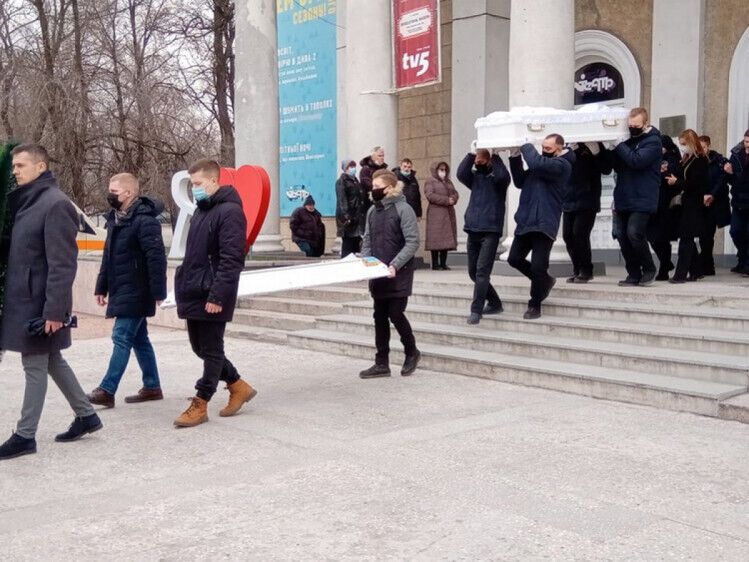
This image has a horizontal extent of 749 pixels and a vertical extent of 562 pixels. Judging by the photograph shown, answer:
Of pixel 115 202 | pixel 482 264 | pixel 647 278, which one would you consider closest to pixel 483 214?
pixel 482 264

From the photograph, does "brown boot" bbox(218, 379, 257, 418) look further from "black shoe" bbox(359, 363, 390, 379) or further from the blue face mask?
"black shoe" bbox(359, 363, 390, 379)

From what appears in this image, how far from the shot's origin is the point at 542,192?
8.34 metres

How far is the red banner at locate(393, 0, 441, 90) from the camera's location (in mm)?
12531

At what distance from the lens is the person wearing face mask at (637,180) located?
8.76m

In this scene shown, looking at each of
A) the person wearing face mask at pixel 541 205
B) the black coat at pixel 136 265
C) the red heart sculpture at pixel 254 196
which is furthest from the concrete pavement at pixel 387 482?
the red heart sculpture at pixel 254 196

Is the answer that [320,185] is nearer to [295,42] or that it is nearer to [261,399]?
[295,42]

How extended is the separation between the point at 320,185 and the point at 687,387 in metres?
12.9

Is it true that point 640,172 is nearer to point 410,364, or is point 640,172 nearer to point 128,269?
point 410,364

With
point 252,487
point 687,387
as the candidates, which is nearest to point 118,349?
point 252,487

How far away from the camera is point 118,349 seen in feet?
22.4

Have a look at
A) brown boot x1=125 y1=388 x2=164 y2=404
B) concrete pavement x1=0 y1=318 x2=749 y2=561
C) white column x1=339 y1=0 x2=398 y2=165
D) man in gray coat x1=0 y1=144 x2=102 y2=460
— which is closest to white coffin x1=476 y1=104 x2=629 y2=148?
concrete pavement x1=0 y1=318 x2=749 y2=561

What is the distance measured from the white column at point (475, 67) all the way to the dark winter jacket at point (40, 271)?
10.7 m

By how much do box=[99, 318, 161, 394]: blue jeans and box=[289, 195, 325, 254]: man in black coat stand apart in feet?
29.7

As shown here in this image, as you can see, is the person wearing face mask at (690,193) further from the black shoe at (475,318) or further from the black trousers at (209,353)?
the black trousers at (209,353)
